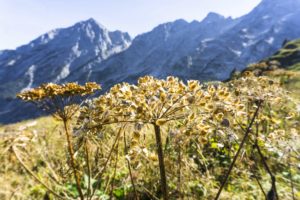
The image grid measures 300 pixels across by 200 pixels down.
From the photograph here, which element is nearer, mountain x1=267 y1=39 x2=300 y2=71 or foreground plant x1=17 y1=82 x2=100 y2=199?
foreground plant x1=17 y1=82 x2=100 y2=199

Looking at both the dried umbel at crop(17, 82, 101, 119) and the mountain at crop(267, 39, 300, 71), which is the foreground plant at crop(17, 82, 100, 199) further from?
the mountain at crop(267, 39, 300, 71)

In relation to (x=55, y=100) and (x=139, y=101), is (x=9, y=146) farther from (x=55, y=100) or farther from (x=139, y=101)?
(x=139, y=101)

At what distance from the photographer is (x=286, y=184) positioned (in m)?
6.37

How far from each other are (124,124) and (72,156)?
1.65 feet

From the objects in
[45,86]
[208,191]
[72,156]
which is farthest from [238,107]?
[208,191]

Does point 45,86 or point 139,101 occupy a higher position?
point 45,86

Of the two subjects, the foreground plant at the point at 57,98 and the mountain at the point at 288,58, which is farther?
the mountain at the point at 288,58

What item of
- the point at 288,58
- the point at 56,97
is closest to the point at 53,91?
the point at 56,97

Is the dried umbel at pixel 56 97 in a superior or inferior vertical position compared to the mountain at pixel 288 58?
inferior

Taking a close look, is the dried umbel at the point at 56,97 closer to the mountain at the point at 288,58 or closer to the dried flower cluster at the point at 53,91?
the dried flower cluster at the point at 53,91

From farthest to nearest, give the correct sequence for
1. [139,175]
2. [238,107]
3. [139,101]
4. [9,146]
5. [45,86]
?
1. [139,175]
2. [45,86]
3. [238,107]
4. [139,101]
5. [9,146]

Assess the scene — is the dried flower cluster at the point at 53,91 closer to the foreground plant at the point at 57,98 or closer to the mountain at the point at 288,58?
the foreground plant at the point at 57,98

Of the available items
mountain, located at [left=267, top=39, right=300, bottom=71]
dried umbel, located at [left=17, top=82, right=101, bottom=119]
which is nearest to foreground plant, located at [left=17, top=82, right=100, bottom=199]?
dried umbel, located at [left=17, top=82, right=101, bottom=119]

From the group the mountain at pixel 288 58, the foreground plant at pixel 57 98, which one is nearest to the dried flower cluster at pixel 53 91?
the foreground plant at pixel 57 98
